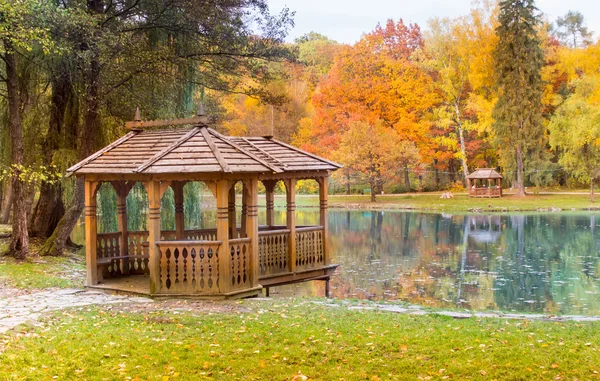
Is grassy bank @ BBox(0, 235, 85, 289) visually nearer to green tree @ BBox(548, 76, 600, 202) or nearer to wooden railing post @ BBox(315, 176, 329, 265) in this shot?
wooden railing post @ BBox(315, 176, 329, 265)

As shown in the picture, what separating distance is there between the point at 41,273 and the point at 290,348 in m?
8.68

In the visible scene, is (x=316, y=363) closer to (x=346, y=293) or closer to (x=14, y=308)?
(x=14, y=308)

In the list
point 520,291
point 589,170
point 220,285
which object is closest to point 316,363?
point 220,285

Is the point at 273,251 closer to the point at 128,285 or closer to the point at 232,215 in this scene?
the point at 232,215

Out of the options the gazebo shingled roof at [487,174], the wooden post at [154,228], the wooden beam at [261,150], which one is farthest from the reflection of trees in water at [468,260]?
the gazebo shingled roof at [487,174]

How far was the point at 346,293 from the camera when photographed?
53.1ft

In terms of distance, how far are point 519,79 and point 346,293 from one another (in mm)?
32490

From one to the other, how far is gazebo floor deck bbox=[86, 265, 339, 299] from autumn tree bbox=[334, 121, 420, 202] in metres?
30.2

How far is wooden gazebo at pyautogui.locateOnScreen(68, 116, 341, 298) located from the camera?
35.7 ft

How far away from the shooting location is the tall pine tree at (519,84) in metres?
43.6

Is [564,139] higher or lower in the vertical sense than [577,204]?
higher

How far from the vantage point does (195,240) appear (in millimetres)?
12156

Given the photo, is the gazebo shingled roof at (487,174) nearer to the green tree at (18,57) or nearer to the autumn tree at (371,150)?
the autumn tree at (371,150)

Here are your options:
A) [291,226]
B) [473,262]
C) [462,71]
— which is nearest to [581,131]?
[462,71]
